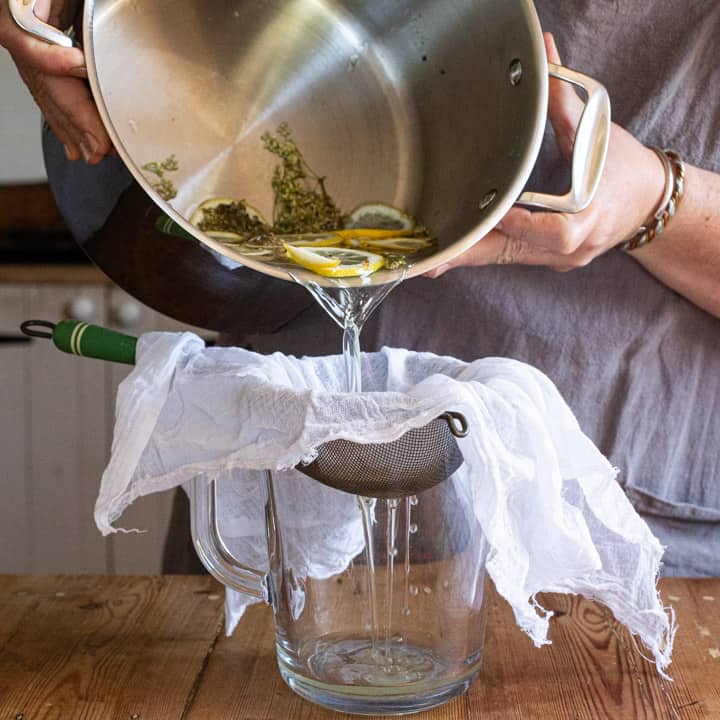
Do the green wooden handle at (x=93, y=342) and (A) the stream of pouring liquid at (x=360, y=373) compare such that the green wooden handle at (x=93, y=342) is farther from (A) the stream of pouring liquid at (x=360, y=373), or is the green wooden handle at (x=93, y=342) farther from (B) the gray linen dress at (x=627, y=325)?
(B) the gray linen dress at (x=627, y=325)

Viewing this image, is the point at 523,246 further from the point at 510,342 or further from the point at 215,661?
the point at 215,661

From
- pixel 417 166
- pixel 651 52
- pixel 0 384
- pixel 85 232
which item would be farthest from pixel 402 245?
pixel 0 384

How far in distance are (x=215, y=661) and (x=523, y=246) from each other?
1.21ft

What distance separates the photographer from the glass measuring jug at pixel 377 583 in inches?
28.1

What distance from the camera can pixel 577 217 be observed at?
2.75 ft

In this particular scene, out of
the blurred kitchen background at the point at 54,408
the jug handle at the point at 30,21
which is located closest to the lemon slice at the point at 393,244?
the jug handle at the point at 30,21

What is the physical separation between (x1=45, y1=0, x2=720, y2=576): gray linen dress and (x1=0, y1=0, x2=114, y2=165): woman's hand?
0.29 m

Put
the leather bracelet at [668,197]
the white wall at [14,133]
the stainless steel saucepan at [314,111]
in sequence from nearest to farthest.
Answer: the stainless steel saucepan at [314,111] < the leather bracelet at [668,197] < the white wall at [14,133]

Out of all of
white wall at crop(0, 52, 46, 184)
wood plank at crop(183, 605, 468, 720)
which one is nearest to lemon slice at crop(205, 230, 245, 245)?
wood plank at crop(183, 605, 468, 720)

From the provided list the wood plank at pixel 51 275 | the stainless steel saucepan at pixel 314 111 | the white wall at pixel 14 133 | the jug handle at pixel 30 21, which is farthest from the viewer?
the white wall at pixel 14 133

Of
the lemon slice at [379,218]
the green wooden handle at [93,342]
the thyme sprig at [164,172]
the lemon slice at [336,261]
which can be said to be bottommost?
the green wooden handle at [93,342]

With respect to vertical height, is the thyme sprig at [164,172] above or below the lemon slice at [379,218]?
above

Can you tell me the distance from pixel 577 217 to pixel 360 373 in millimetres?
208

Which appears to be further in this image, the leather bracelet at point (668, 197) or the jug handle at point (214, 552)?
the leather bracelet at point (668, 197)
